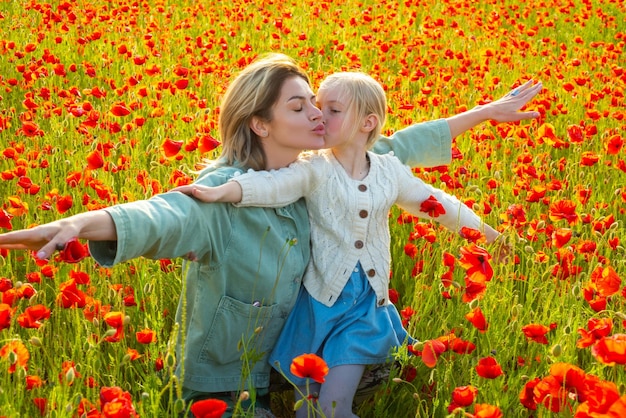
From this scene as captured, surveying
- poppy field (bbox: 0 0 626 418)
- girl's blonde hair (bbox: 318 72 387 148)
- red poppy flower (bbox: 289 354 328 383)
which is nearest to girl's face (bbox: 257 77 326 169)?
girl's blonde hair (bbox: 318 72 387 148)

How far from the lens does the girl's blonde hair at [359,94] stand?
2744 millimetres

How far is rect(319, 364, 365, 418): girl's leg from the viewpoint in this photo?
249 centimetres

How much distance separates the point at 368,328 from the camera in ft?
8.67

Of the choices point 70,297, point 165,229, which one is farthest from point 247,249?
point 70,297

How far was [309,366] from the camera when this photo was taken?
73.7 inches

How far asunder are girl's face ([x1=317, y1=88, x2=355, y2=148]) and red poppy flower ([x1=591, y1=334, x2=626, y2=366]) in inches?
46.9

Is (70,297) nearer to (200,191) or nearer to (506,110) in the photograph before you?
(200,191)

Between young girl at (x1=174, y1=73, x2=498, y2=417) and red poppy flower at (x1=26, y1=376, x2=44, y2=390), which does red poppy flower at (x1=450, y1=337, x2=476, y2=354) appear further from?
red poppy flower at (x1=26, y1=376, x2=44, y2=390)

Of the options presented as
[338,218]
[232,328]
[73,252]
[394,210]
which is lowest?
[232,328]

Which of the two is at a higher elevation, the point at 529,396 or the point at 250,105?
the point at 250,105

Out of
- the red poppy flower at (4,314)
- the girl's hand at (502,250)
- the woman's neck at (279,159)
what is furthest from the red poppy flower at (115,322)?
the girl's hand at (502,250)

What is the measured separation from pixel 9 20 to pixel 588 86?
4.65 m

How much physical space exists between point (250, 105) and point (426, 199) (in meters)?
0.71

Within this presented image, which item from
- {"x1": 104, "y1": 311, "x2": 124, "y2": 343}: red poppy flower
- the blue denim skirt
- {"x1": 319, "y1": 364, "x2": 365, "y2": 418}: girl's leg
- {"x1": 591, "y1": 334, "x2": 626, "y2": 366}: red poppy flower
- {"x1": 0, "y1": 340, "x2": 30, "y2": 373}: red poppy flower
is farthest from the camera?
the blue denim skirt
